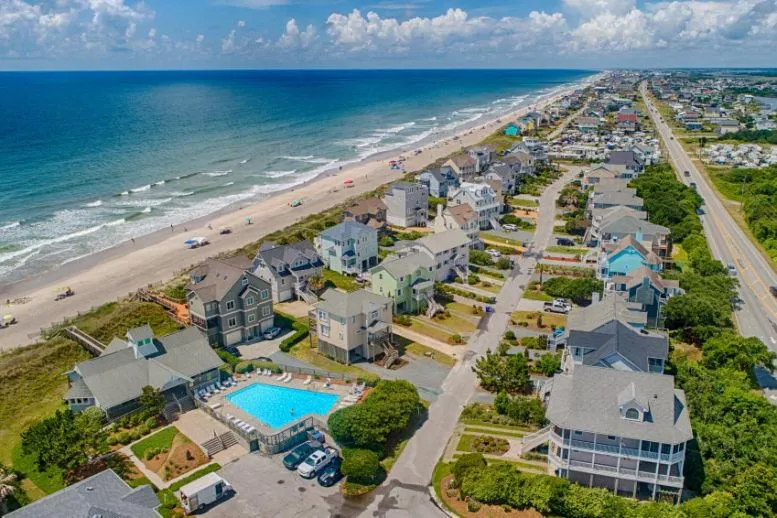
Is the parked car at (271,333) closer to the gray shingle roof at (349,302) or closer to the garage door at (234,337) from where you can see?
the garage door at (234,337)

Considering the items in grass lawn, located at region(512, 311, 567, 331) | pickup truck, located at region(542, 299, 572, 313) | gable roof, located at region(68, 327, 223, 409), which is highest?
gable roof, located at region(68, 327, 223, 409)

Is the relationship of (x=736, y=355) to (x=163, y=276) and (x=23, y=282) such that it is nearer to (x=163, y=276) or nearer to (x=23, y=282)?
(x=163, y=276)

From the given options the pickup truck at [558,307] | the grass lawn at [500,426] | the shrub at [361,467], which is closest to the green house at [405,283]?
the pickup truck at [558,307]

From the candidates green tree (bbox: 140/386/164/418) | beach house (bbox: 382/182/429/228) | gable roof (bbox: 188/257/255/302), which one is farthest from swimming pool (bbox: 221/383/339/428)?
beach house (bbox: 382/182/429/228)

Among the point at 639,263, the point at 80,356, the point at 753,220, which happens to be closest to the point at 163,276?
the point at 80,356

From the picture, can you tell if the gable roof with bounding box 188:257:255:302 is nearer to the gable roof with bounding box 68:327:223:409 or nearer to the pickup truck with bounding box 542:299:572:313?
the gable roof with bounding box 68:327:223:409

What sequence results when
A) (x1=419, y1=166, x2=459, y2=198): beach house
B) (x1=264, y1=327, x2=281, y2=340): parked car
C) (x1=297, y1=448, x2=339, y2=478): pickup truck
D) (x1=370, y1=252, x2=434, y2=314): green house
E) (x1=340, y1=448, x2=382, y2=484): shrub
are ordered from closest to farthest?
(x1=340, y1=448, x2=382, y2=484): shrub → (x1=297, y1=448, x2=339, y2=478): pickup truck → (x1=264, y1=327, x2=281, y2=340): parked car → (x1=370, y1=252, x2=434, y2=314): green house → (x1=419, y1=166, x2=459, y2=198): beach house
